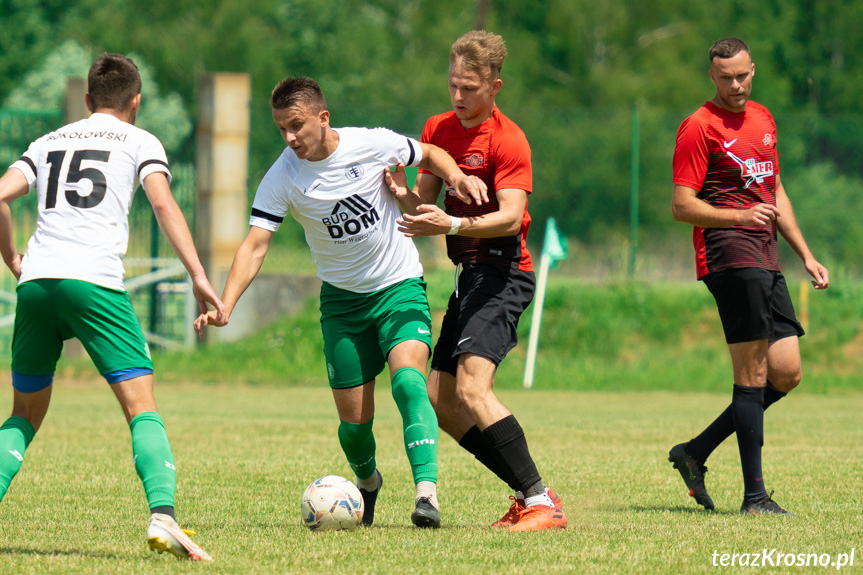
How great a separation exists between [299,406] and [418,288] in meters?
7.51

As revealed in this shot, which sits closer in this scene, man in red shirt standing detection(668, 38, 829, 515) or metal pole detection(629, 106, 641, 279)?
man in red shirt standing detection(668, 38, 829, 515)

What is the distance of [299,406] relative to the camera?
1311 centimetres

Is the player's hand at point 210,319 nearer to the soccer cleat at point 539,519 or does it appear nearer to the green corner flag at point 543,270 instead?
the soccer cleat at point 539,519

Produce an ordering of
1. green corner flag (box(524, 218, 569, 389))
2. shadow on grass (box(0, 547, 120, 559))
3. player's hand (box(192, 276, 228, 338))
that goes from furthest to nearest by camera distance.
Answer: green corner flag (box(524, 218, 569, 389)) < player's hand (box(192, 276, 228, 338)) < shadow on grass (box(0, 547, 120, 559))

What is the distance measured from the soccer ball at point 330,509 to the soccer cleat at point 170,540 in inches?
38.9

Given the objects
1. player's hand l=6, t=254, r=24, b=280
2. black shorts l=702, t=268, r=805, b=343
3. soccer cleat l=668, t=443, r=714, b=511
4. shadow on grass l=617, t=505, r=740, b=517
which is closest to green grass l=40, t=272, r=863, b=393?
soccer cleat l=668, t=443, r=714, b=511

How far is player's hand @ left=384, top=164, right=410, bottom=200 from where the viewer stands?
19.0ft

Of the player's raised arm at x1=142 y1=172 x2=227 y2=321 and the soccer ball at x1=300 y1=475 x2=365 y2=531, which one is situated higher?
the player's raised arm at x1=142 y1=172 x2=227 y2=321

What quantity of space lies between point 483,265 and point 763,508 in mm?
1978

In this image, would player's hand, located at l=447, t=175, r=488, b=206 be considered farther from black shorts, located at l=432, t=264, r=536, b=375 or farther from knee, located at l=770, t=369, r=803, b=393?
knee, located at l=770, t=369, r=803, b=393

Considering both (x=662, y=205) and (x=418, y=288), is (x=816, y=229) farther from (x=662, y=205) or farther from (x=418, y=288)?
(x=418, y=288)

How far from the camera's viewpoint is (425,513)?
5293 millimetres

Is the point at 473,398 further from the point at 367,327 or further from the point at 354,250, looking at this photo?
the point at 354,250

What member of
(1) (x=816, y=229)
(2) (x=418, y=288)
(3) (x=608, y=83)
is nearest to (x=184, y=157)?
(1) (x=816, y=229)
